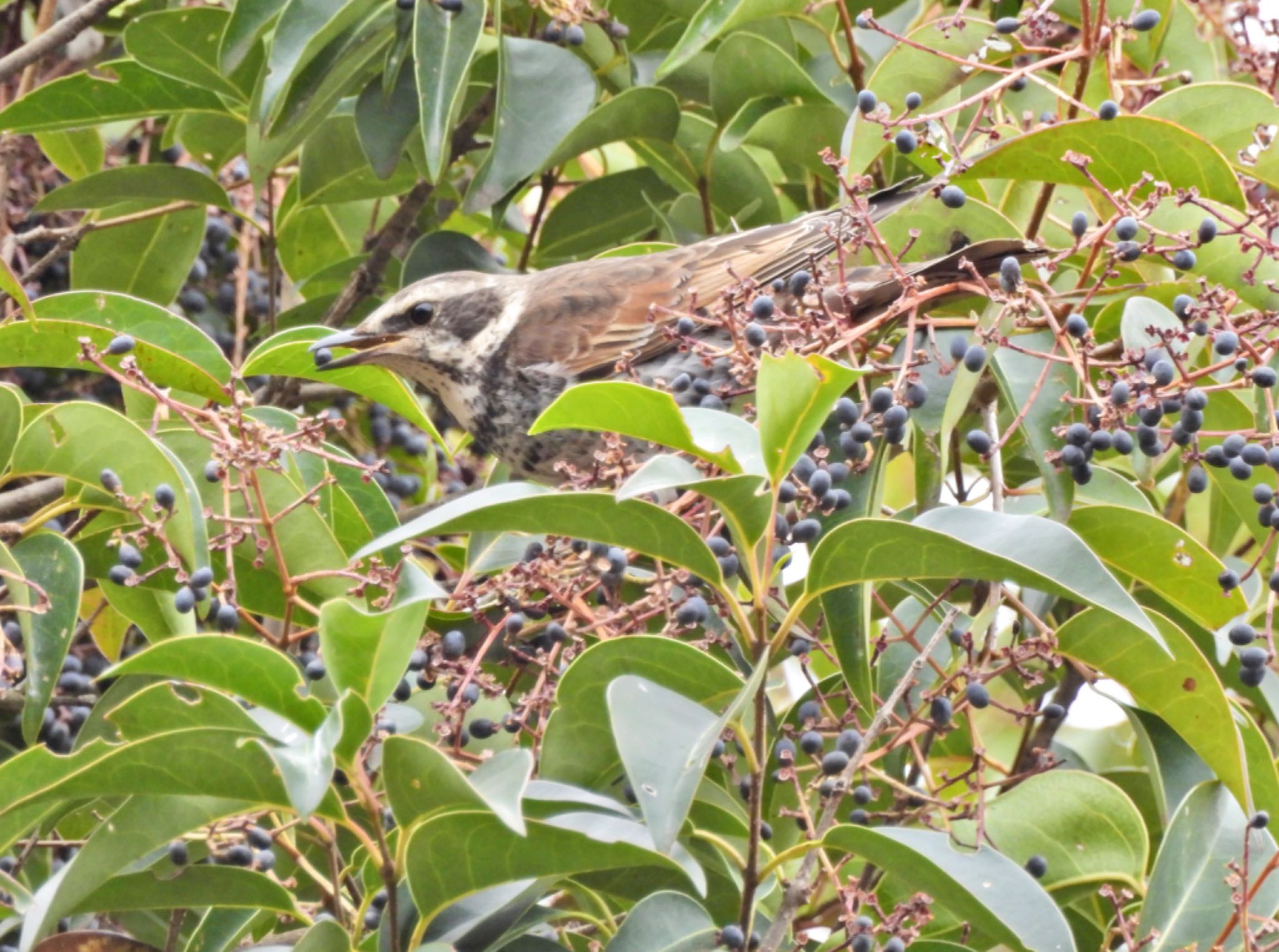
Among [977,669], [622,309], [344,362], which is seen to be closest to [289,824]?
[977,669]

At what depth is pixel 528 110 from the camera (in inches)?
149

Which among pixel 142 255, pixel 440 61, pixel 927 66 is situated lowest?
pixel 142 255

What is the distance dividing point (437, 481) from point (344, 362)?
1.54 meters

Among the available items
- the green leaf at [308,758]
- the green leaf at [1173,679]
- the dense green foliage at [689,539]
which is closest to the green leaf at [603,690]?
the dense green foliage at [689,539]

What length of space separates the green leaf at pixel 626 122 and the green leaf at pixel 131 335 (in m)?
0.97

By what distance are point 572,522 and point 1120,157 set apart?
1479 millimetres

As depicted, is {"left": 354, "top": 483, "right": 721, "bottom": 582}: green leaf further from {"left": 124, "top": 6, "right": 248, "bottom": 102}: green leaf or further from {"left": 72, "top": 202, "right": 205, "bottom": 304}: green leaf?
{"left": 72, "top": 202, "right": 205, "bottom": 304}: green leaf

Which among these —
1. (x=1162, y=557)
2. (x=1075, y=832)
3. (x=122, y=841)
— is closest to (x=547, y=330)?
A: (x=1162, y=557)

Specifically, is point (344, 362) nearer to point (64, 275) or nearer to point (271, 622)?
point (271, 622)

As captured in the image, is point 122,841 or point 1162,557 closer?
point 122,841

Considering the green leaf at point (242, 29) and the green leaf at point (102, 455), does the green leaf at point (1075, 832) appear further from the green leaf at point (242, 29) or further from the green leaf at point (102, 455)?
the green leaf at point (242, 29)

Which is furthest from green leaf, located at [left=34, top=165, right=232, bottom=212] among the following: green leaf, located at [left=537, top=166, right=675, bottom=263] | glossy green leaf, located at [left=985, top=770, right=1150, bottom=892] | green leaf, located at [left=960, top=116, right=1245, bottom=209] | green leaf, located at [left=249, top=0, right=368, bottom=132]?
glossy green leaf, located at [left=985, top=770, right=1150, bottom=892]

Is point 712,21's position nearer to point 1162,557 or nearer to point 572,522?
point 1162,557

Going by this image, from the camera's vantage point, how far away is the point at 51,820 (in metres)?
2.80
